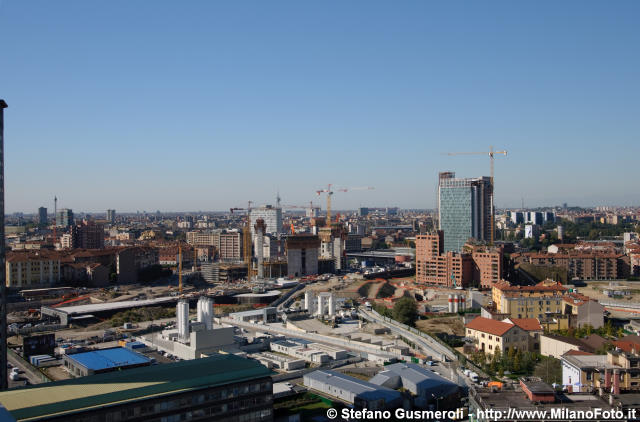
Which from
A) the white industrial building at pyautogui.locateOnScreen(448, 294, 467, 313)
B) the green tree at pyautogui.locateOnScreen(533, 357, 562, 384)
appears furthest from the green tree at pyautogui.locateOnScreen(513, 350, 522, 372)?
the white industrial building at pyautogui.locateOnScreen(448, 294, 467, 313)

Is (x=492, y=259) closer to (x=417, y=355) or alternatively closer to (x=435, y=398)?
(x=417, y=355)

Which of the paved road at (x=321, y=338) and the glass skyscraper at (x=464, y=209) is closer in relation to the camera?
A: the paved road at (x=321, y=338)

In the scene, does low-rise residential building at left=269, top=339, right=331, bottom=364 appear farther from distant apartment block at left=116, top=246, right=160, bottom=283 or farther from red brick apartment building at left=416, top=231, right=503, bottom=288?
distant apartment block at left=116, top=246, right=160, bottom=283

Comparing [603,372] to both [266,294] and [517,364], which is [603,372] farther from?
[266,294]

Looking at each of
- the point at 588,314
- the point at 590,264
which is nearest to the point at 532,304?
the point at 588,314

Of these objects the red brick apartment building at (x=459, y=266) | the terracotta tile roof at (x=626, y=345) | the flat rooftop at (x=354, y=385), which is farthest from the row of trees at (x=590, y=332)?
the red brick apartment building at (x=459, y=266)

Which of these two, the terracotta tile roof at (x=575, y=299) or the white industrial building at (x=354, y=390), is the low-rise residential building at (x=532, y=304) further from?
the white industrial building at (x=354, y=390)
